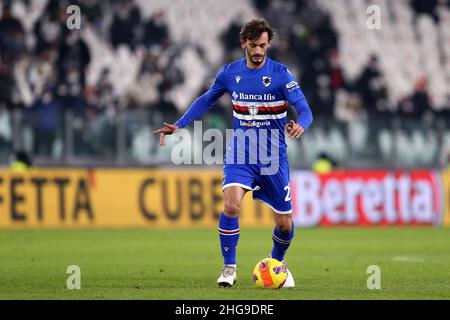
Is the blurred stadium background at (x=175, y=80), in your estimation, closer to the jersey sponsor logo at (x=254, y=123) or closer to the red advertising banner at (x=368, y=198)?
the red advertising banner at (x=368, y=198)

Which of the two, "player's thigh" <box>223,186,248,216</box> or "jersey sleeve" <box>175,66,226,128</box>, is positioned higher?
"jersey sleeve" <box>175,66,226,128</box>

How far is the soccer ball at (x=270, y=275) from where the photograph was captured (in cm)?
1017

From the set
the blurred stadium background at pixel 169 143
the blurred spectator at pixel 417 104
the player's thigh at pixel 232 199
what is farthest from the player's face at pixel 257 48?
the blurred spectator at pixel 417 104

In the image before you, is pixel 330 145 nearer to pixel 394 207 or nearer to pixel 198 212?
pixel 394 207

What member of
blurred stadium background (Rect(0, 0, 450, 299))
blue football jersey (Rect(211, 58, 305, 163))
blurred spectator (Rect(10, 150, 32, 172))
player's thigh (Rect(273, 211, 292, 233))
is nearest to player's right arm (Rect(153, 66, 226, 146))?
blue football jersey (Rect(211, 58, 305, 163))

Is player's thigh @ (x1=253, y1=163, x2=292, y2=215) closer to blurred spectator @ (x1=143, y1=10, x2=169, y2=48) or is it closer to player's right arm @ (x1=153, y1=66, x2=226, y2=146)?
player's right arm @ (x1=153, y1=66, x2=226, y2=146)

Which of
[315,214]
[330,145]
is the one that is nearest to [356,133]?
[330,145]

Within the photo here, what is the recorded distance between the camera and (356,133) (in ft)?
74.5

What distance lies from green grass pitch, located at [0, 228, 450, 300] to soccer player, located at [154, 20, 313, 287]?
→ 2.43 ft

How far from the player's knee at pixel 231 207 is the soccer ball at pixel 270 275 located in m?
0.57

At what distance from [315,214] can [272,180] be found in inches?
446

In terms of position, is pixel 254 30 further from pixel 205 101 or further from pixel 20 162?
pixel 20 162

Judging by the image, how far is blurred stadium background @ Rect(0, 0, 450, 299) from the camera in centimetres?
2038

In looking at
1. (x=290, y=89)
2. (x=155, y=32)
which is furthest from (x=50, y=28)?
(x=290, y=89)
